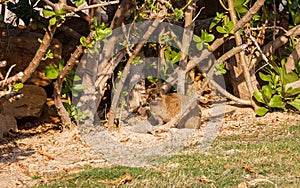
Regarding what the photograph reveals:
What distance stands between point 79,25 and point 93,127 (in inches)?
90.7

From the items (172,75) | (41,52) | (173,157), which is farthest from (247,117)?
(41,52)

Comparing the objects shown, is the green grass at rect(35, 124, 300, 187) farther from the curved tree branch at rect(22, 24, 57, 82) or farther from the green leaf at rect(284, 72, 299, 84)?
the green leaf at rect(284, 72, 299, 84)

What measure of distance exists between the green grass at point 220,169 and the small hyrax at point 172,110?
110 cm

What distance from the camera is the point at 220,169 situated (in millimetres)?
4574

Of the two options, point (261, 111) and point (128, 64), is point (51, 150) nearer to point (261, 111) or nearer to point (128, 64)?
point (128, 64)

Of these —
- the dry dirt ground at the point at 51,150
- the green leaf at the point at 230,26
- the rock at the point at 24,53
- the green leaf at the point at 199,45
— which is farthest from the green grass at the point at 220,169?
the rock at the point at 24,53

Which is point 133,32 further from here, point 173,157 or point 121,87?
point 173,157

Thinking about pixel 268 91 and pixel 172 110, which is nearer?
pixel 172 110

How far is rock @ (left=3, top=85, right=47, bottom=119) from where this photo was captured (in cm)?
721

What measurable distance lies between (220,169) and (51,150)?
213 centimetres

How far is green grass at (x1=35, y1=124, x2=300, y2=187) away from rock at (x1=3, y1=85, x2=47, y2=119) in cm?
262

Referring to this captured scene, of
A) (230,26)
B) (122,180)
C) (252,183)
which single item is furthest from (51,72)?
(252,183)

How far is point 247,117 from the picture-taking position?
7.52m

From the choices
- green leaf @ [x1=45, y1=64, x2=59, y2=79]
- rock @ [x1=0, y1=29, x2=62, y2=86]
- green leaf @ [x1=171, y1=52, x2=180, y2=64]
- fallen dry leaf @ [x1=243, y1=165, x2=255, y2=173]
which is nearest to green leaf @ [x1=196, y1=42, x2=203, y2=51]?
green leaf @ [x1=171, y1=52, x2=180, y2=64]
